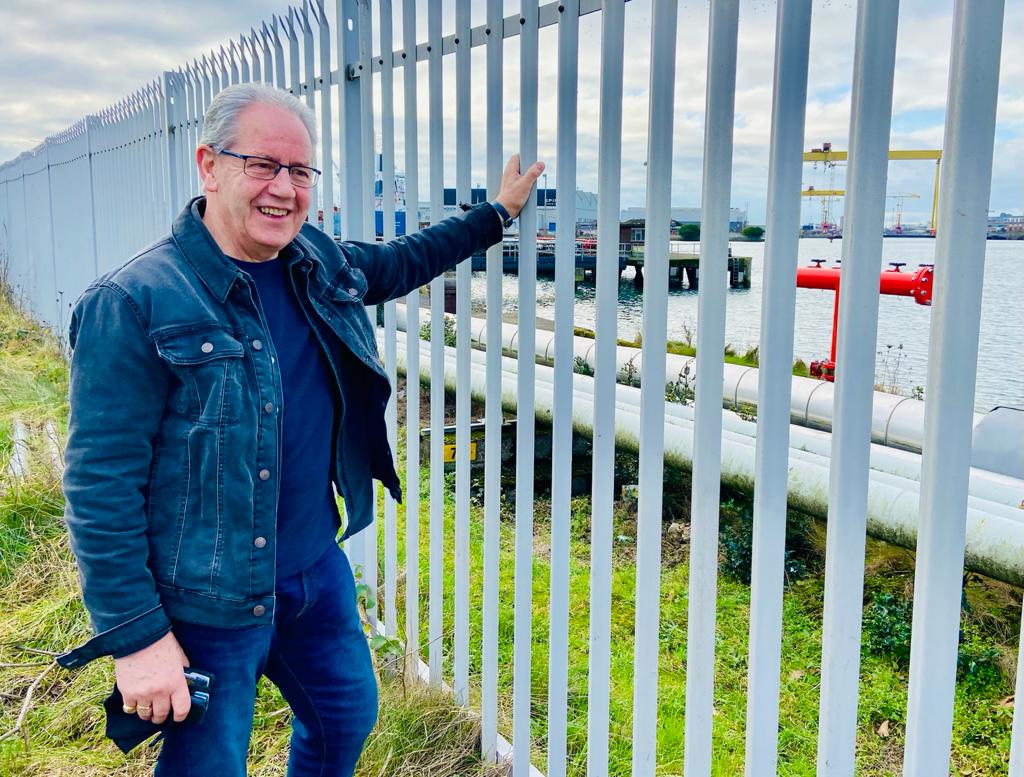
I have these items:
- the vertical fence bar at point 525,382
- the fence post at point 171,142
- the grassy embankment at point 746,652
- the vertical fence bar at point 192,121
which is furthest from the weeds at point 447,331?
the fence post at point 171,142

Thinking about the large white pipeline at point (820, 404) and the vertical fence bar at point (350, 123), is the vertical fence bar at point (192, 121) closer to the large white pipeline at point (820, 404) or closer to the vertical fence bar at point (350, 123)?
the large white pipeline at point (820, 404)

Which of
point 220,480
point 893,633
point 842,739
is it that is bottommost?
point 893,633

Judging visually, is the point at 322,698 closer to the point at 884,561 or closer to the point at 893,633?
the point at 893,633

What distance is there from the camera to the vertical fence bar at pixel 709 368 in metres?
1.76

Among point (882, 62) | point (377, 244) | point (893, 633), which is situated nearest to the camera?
point (882, 62)

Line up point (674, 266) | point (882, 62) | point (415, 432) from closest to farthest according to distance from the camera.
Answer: point (882, 62) < point (674, 266) < point (415, 432)

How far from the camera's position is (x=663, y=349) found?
197 centimetres

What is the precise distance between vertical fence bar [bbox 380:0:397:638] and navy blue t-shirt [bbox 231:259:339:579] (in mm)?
877

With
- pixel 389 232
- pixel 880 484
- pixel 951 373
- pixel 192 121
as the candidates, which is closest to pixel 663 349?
pixel 951 373

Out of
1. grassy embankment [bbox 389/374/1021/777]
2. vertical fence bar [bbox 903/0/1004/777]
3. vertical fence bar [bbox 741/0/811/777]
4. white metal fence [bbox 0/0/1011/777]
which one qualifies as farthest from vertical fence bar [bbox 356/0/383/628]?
vertical fence bar [bbox 903/0/1004/777]

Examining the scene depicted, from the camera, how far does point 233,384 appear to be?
1756mm

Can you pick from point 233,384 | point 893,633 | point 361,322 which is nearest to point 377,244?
point 361,322

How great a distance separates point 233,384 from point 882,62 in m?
1.41

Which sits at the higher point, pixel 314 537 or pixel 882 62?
pixel 882 62
